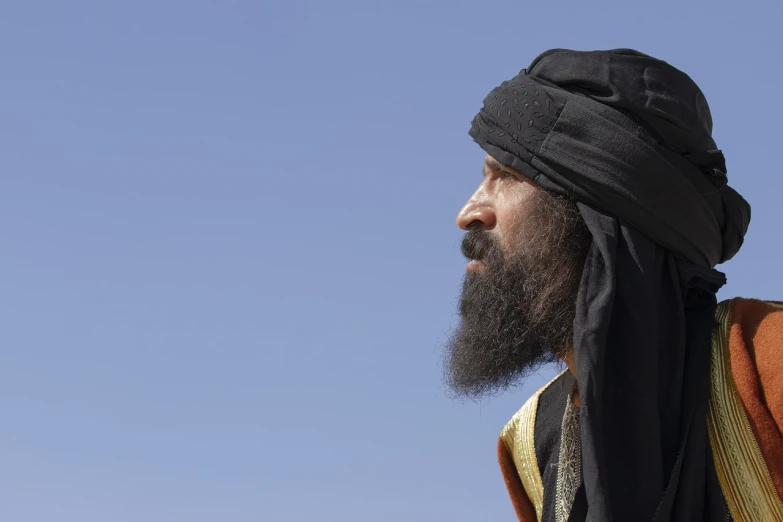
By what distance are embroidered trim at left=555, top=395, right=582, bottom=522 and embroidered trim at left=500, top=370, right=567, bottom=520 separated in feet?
0.56

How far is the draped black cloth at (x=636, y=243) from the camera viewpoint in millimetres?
3469

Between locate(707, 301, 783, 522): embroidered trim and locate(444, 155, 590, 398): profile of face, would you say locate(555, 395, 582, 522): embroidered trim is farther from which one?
locate(707, 301, 783, 522): embroidered trim

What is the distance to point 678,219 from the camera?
3811 millimetres

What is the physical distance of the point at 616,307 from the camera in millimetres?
3650

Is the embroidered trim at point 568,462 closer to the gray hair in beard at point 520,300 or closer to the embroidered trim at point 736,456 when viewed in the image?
the gray hair in beard at point 520,300

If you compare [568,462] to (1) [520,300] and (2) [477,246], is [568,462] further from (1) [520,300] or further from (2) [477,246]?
(2) [477,246]

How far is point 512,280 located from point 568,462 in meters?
0.68

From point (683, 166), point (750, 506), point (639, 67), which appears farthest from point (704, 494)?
point (639, 67)

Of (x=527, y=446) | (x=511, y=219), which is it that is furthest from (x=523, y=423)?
(x=511, y=219)

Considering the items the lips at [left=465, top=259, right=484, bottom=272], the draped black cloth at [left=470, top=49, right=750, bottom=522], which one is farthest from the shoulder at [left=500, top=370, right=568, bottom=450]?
the draped black cloth at [left=470, top=49, right=750, bottom=522]

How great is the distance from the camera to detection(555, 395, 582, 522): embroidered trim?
400 centimetres

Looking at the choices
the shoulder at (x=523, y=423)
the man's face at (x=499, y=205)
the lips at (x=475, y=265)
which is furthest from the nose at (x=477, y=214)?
the shoulder at (x=523, y=423)

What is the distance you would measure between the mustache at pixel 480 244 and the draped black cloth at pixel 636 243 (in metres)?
0.28

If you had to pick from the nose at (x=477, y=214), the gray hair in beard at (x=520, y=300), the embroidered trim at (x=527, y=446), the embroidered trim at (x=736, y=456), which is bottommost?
the embroidered trim at (x=736, y=456)
